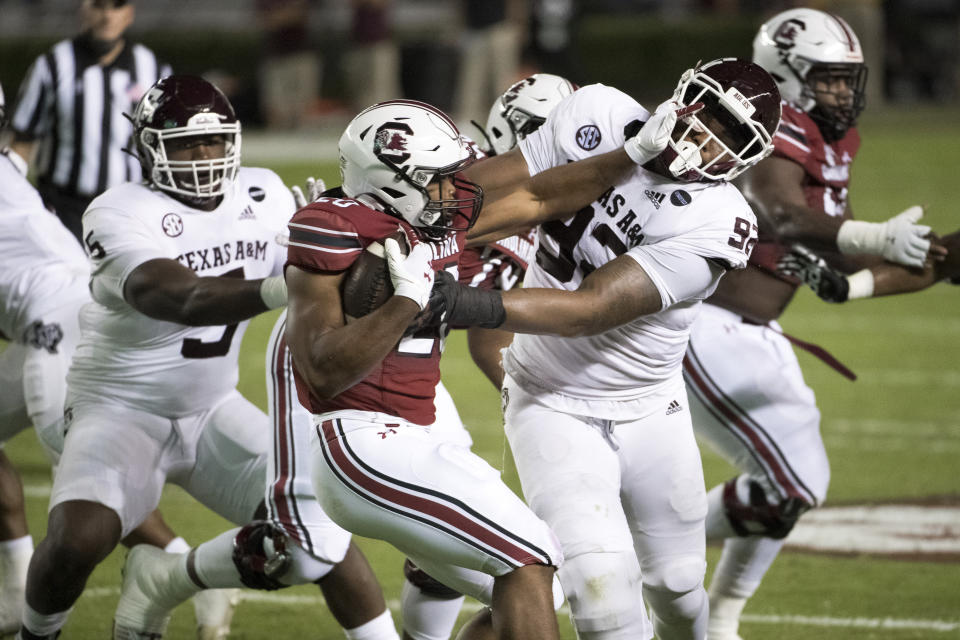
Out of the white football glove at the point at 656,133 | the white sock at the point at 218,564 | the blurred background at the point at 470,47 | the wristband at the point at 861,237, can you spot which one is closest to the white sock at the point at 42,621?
the white sock at the point at 218,564

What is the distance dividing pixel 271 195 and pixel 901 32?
13020 mm

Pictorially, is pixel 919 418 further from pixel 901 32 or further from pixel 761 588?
pixel 901 32

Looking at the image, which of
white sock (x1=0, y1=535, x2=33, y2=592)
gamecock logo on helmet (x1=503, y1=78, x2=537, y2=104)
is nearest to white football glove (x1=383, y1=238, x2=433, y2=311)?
gamecock logo on helmet (x1=503, y1=78, x2=537, y2=104)

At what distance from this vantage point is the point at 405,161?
3.29 meters

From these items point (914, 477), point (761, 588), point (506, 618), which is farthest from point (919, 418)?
point (506, 618)

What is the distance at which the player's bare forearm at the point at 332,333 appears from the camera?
3.13 metres

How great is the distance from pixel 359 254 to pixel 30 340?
1.92m

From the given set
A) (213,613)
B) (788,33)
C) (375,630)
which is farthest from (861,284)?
(213,613)

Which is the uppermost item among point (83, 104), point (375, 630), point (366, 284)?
point (366, 284)

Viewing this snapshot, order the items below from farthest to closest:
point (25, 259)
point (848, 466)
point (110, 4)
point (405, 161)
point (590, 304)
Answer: point (848, 466)
point (110, 4)
point (25, 259)
point (590, 304)
point (405, 161)

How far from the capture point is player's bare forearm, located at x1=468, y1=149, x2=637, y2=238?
3.66 metres

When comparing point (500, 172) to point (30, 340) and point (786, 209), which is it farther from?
point (30, 340)

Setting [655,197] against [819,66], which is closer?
[655,197]

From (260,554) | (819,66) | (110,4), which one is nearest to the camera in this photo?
(260,554)
